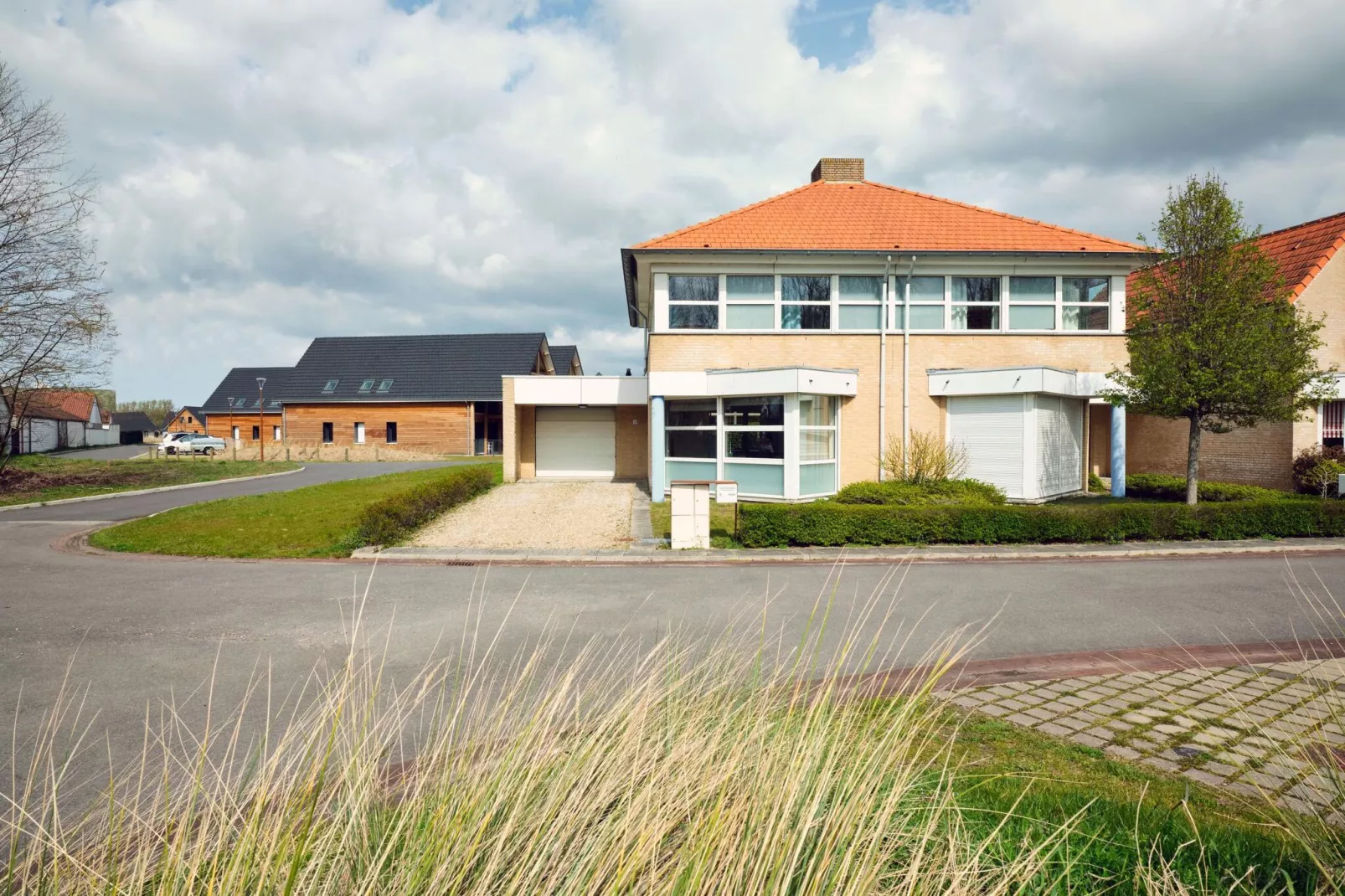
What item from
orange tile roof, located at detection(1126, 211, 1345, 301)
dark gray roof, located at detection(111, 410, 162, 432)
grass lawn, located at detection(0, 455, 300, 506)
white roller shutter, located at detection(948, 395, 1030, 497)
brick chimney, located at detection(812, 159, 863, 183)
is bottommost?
grass lawn, located at detection(0, 455, 300, 506)

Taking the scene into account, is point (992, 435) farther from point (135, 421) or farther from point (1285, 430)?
point (135, 421)

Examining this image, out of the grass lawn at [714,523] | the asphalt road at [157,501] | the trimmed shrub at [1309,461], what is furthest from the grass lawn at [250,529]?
the trimmed shrub at [1309,461]

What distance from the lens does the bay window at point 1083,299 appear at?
1916cm

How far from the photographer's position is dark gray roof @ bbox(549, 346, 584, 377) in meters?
58.6

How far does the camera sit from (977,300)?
62.5 feet

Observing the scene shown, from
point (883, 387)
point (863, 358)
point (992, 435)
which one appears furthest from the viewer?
point (863, 358)

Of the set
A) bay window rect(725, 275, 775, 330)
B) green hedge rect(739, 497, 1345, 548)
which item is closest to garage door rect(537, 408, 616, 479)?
bay window rect(725, 275, 775, 330)

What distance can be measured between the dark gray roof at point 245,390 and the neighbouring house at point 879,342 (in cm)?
4422

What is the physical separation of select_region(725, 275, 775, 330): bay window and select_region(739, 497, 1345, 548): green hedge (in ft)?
23.8

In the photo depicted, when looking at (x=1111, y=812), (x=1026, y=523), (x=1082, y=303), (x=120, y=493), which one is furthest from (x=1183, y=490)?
(x=120, y=493)

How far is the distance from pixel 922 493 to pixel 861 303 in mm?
5560

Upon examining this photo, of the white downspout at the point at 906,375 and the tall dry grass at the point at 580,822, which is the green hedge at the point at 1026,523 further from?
the tall dry grass at the point at 580,822

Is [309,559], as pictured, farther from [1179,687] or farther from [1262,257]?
[1262,257]

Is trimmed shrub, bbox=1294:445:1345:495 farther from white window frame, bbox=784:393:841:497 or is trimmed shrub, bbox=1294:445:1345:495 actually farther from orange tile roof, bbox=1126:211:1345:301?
white window frame, bbox=784:393:841:497
